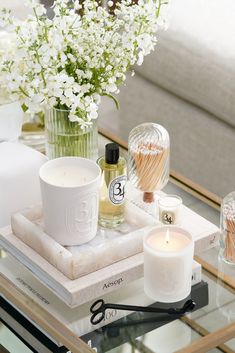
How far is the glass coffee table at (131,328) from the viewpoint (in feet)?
4.56

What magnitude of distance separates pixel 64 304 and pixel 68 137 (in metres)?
0.34

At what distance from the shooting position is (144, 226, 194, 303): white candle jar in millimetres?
1391

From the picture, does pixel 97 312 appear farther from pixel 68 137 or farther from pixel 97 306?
pixel 68 137

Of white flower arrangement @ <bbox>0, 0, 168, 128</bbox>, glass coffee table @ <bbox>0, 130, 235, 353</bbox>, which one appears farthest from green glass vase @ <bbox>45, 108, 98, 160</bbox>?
glass coffee table @ <bbox>0, 130, 235, 353</bbox>

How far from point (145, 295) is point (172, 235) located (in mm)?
114

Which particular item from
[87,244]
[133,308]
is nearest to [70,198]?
[87,244]

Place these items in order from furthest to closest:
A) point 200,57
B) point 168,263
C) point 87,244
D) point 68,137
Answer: point 200,57, point 68,137, point 87,244, point 168,263

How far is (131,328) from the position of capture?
143 cm

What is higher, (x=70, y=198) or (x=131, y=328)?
(x=70, y=198)

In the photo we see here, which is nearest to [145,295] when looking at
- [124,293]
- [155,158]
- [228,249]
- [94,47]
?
[124,293]

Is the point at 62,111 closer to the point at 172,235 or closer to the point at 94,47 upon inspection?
the point at 94,47

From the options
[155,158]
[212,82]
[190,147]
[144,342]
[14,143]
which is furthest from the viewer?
[190,147]

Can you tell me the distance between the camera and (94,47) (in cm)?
156

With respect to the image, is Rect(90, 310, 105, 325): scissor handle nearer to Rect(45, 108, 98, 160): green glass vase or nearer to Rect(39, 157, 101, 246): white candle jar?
Rect(39, 157, 101, 246): white candle jar
